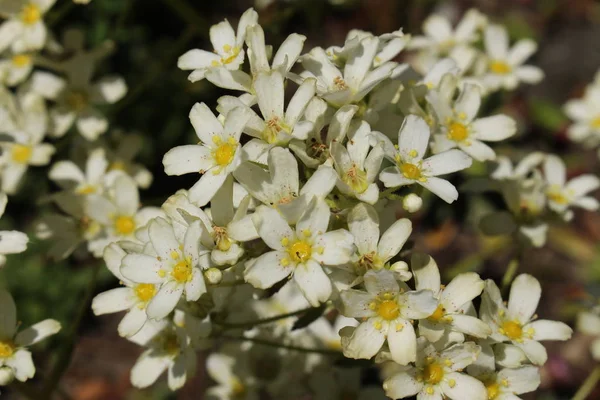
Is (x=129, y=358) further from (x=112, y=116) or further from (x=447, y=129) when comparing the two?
(x=447, y=129)

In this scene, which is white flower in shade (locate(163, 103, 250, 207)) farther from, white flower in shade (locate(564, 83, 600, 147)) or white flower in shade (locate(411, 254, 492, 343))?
white flower in shade (locate(564, 83, 600, 147))

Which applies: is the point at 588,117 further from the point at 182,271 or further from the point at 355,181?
the point at 182,271

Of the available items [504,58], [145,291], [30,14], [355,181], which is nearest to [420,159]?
[355,181]

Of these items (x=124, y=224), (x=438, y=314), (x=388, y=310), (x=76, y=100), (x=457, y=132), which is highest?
(x=457, y=132)

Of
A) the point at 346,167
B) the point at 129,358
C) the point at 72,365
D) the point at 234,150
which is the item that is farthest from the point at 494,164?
the point at 72,365

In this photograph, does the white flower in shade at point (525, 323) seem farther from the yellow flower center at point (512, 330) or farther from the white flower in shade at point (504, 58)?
the white flower in shade at point (504, 58)

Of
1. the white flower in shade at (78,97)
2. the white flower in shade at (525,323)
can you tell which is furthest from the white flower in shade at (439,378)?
the white flower in shade at (78,97)
